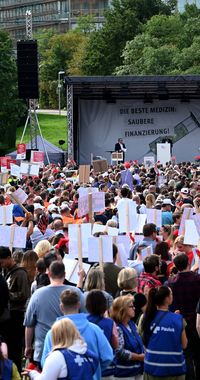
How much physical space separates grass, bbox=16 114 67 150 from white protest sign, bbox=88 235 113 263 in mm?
74142

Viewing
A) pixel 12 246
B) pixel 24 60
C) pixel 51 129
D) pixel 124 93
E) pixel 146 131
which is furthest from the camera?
pixel 51 129

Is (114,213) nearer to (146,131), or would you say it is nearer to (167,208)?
(167,208)

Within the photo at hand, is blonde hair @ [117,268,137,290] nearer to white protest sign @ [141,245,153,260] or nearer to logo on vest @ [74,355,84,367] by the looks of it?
white protest sign @ [141,245,153,260]

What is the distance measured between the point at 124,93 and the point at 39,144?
6.18 meters

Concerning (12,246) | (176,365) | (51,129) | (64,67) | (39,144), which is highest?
(64,67)

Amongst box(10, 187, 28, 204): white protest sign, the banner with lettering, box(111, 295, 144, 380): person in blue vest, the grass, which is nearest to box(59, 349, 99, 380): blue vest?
box(111, 295, 144, 380): person in blue vest

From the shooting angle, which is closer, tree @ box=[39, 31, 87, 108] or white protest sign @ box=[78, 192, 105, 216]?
white protest sign @ box=[78, 192, 105, 216]

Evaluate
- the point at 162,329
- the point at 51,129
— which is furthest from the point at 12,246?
the point at 51,129

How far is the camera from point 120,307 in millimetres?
9281

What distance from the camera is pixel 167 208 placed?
57.1 ft

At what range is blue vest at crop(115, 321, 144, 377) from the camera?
9.33 m

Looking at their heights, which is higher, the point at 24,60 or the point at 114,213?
the point at 24,60

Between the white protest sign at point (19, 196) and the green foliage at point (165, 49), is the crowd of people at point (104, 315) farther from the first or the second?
the green foliage at point (165, 49)

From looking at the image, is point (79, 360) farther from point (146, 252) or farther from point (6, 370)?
point (146, 252)
